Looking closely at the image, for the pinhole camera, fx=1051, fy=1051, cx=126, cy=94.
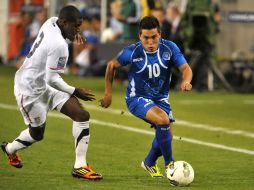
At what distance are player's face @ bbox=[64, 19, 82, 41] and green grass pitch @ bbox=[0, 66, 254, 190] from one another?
5.28 ft

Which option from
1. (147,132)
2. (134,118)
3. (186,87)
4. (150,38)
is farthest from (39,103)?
(134,118)

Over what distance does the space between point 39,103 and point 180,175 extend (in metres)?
1.95

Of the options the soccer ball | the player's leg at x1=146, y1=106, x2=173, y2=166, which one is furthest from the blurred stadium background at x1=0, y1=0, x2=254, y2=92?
the soccer ball

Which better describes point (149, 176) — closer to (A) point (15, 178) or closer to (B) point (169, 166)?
(B) point (169, 166)

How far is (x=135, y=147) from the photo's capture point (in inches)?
611

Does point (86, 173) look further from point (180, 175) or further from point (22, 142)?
point (180, 175)

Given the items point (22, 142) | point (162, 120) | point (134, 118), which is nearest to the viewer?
point (162, 120)

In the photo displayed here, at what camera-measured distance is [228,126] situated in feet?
62.3

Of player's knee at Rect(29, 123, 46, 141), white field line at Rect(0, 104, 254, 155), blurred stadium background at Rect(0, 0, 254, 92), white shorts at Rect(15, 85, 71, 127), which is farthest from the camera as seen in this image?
blurred stadium background at Rect(0, 0, 254, 92)

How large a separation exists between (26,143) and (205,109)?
33.2 ft

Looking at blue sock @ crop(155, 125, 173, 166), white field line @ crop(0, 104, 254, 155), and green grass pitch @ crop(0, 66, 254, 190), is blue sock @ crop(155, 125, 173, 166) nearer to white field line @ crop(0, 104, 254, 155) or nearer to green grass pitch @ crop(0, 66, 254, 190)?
green grass pitch @ crop(0, 66, 254, 190)

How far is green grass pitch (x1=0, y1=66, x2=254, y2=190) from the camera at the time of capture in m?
11.6

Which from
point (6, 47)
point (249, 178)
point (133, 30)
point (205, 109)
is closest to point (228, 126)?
point (205, 109)

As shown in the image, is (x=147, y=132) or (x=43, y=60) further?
(x=147, y=132)
